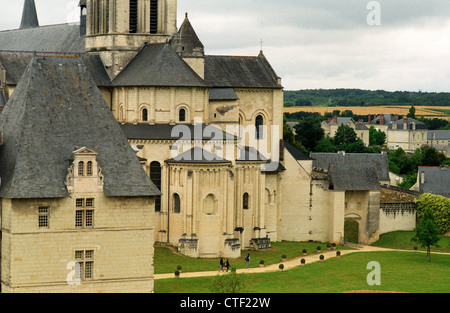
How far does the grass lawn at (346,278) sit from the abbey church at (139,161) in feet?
23.8

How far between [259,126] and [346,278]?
25.1m

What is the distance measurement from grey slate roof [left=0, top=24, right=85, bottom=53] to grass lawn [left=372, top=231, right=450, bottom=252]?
3155 cm

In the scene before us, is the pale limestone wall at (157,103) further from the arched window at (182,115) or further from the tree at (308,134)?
the tree at (308,134)

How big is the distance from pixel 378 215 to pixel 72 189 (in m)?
46.0

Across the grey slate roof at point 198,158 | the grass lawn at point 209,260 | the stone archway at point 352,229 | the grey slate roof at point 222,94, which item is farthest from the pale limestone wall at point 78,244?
the stone archway at point 352,229

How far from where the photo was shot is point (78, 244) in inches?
1623

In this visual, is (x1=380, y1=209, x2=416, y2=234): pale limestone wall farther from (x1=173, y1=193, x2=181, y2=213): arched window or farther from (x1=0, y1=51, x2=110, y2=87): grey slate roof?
(x1=0, y1=51, x2=110, y2=87): grey slate roof

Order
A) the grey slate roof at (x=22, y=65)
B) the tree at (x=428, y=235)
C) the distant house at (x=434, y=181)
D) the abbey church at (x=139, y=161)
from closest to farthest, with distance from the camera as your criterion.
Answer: the abbey church at (x=139, y=161) → the tree at (x=428, y=235) → the grey slate roof at (x=22, y=65) → the distant house at (x=434, y=181)

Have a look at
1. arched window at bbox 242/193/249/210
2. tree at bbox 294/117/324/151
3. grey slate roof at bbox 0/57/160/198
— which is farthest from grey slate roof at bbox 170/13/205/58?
tree at bbox 294/117/324/151

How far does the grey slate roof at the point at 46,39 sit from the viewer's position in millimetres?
81863

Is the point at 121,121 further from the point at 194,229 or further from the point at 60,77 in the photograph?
the point at 60,77

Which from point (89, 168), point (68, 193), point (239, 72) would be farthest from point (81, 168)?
point (239, 72)

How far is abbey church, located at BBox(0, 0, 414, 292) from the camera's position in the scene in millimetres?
40781
